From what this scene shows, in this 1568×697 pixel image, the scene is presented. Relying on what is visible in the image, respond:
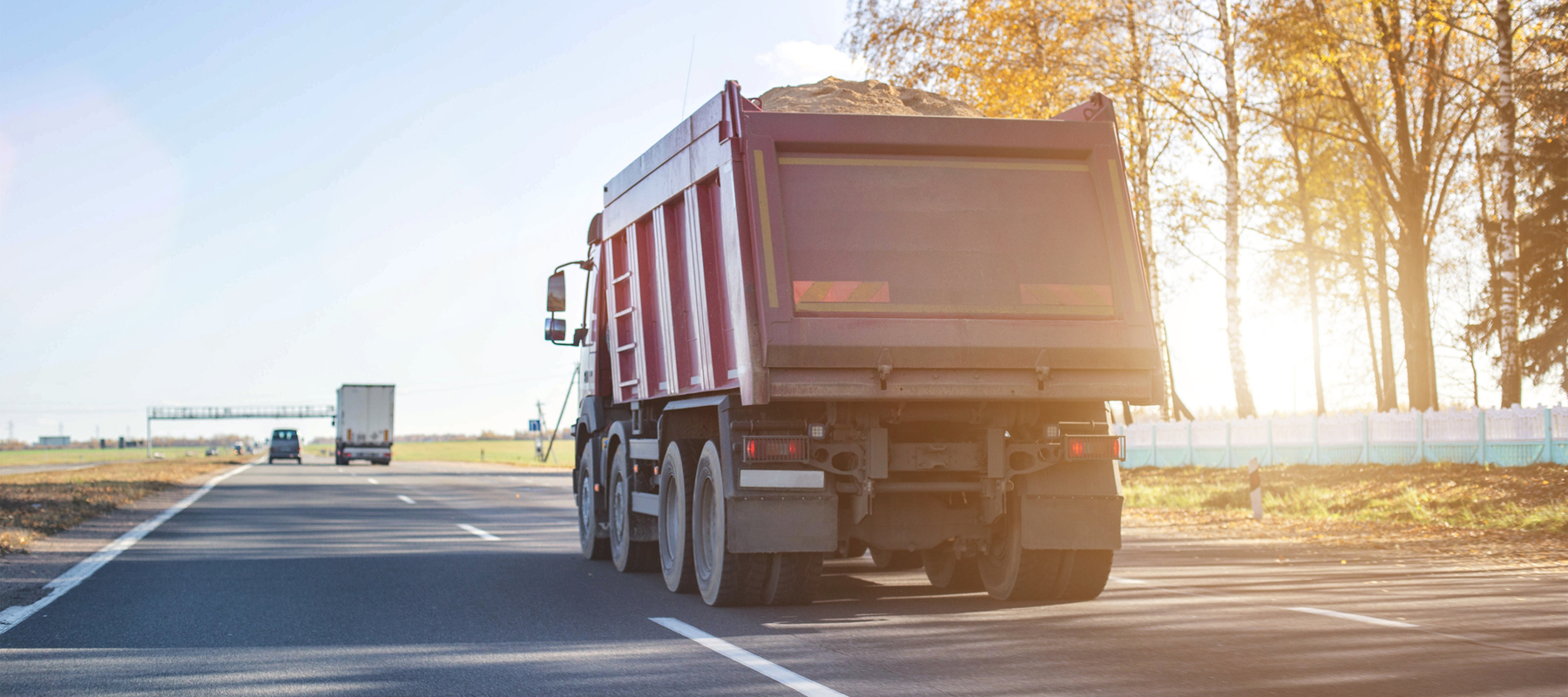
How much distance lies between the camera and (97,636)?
7566 mm

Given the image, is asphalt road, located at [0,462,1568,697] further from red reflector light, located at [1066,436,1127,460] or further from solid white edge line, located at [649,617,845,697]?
red reflector light, located at [1066,436,1127,460]

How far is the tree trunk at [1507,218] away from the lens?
20.3 m

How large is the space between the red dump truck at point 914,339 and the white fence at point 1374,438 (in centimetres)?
1377

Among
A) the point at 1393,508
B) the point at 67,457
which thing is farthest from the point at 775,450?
the point at 67,457

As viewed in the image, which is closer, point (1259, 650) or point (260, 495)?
point (1259, 650)

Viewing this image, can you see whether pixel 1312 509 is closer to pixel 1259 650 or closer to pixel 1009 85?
pixel 1009 85

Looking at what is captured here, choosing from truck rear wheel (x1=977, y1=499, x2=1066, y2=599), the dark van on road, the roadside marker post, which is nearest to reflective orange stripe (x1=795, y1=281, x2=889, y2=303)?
truck rear wheel (x1=977, y1=499, x2=1066, y2=599)

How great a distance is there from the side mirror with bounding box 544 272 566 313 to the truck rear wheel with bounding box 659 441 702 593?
11.9 feet

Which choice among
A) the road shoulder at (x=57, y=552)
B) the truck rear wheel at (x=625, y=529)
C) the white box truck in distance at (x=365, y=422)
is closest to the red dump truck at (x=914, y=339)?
the truck rear wheel at (x=625, y=529)

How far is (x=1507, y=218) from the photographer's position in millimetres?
20781

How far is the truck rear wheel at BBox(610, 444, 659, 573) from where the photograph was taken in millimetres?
11422

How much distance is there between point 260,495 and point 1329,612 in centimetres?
2345

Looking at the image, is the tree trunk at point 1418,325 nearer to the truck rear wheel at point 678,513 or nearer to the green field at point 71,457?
the truck rear wheel at point 678,513

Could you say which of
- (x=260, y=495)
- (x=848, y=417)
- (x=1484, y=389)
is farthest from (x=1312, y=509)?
(x=1484, y=389)
